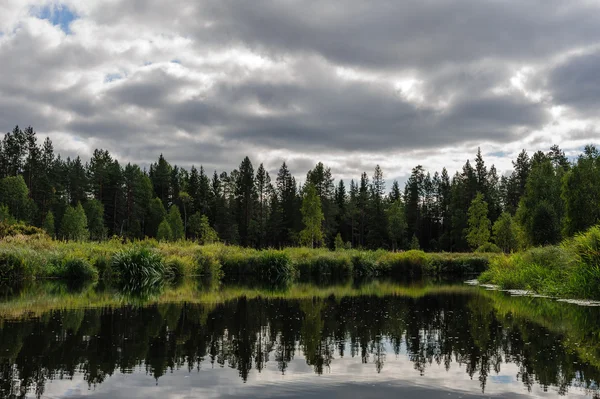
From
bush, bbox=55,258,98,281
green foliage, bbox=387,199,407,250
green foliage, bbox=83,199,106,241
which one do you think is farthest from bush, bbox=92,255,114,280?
green foliage, bbox=387,199,407,250

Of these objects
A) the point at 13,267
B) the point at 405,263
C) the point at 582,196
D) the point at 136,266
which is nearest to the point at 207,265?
the point at 136,266

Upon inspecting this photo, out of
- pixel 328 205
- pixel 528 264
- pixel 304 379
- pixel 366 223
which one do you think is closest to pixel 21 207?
pixel 328 205

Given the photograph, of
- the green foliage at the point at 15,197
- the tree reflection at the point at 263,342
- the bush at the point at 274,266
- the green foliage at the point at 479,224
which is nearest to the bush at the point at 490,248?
the green foliage at the point at 479,224

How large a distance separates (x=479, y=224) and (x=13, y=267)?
6224 centimetres

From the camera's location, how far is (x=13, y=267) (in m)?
22.3

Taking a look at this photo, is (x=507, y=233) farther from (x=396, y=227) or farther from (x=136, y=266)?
(x=136, y=266)

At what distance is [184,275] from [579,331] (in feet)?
77.3

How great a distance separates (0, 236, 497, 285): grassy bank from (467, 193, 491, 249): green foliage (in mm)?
22602

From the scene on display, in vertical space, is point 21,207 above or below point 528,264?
above

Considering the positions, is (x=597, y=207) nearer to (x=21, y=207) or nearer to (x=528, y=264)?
(x=528, y=264)

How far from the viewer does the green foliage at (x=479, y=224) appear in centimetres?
6650

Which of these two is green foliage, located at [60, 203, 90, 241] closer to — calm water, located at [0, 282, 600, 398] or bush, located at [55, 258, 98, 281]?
bush, located at [55, 258, 98, 281]

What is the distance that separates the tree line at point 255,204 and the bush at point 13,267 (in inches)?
1517

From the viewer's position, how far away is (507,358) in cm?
806
